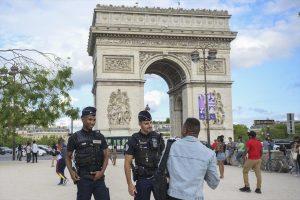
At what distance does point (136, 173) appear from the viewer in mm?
5859

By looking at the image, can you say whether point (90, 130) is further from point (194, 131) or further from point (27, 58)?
point (27, 58)

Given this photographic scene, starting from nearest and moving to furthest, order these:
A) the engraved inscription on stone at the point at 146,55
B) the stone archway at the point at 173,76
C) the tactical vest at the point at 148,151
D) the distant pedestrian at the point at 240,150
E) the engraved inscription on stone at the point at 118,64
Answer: the tactical vest at the point at 148,151
the distant pedestrian at the point at 240,150
the engraved inscription on stone at the point at 118,64
the engraved inscription on stone at the point at 146,55
the stone archway at the point at 173,76

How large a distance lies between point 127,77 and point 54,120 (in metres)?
11.1

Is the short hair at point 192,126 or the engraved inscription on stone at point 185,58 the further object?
the engraved inscription on stone at point 185,58

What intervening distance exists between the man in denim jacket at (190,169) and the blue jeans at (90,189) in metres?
1.43

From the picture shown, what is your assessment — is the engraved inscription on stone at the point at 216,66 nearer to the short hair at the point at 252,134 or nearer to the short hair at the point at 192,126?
the short hair at the point at 252,134

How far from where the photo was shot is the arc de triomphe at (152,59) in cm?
3809

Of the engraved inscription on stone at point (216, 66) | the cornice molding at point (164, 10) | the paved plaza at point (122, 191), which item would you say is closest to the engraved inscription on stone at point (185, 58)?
the engraved inscription on stone at point (216, 66)

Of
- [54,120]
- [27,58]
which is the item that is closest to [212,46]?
[54,120]

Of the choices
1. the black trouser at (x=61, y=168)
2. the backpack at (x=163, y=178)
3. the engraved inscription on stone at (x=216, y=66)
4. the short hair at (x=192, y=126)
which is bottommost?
the black trouser at (x=61, y=168)

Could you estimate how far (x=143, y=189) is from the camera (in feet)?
18.7

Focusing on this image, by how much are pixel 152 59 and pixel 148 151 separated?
3395 cm

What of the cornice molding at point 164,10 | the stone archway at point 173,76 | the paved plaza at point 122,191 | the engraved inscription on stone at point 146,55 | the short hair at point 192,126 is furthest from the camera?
the stone archway at point 173,76

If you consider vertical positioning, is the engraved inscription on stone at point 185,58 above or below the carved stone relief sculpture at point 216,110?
above
